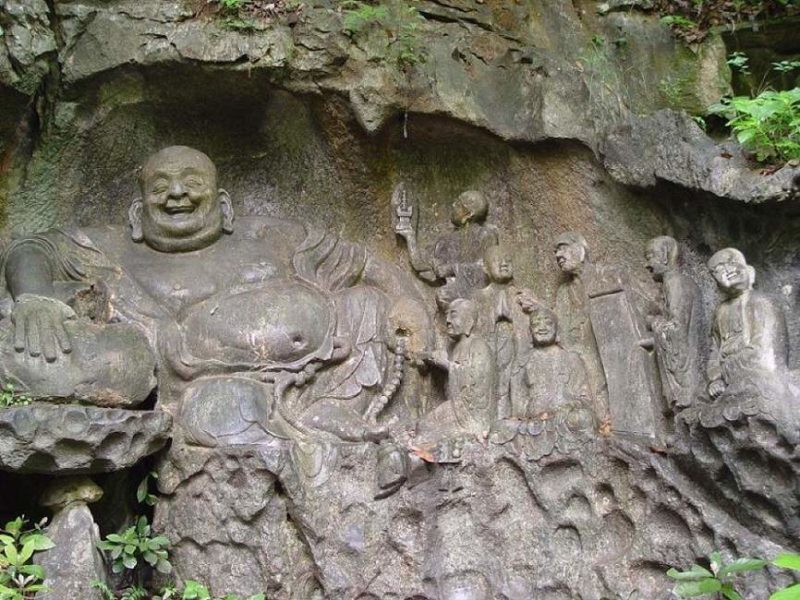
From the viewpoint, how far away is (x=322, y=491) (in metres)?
5.61

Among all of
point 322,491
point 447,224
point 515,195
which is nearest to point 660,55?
point 515,195

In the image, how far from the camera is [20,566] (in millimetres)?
5090

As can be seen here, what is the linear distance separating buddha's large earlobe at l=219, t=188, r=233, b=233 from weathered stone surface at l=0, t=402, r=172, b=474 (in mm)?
1683

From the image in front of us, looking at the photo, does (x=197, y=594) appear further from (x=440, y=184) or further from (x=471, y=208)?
(x=440, y=184)

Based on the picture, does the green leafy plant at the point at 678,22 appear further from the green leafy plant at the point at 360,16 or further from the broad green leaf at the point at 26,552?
the broad green leaf at the point at 26,552

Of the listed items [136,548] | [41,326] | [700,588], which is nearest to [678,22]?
[700,588]

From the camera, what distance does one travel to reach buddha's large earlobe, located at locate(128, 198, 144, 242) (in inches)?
260

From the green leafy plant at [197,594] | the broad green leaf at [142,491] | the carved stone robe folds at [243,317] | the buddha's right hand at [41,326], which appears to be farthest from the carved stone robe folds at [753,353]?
the buddha's right hand at [41,326]

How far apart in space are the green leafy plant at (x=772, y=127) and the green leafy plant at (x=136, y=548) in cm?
385

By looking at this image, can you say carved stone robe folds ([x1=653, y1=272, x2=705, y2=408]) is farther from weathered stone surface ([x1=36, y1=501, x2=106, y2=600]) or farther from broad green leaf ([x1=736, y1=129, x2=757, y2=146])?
weathered stone surface ([x1=36, y1=501, x2=106, y2=600])

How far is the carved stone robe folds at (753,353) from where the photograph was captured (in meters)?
4.89

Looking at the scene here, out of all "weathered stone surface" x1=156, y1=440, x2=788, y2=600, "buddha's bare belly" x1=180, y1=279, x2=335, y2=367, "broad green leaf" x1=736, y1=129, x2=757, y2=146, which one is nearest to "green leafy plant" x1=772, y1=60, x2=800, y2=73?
"broad green leaf" x1=736, y1=129, x2=757, y2=146

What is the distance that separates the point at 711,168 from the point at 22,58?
4.01 meters

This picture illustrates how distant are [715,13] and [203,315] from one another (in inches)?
160
